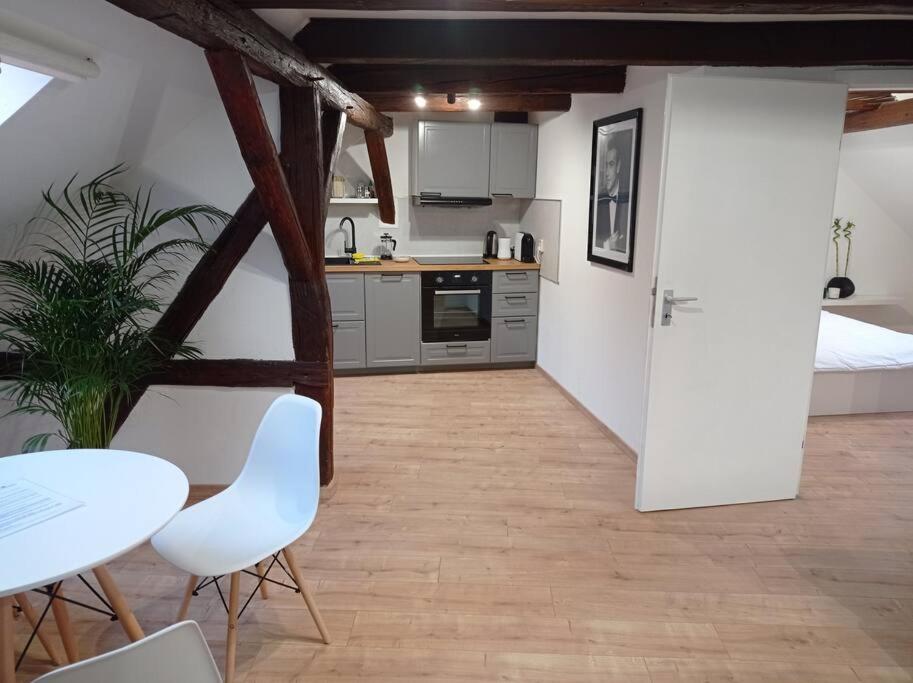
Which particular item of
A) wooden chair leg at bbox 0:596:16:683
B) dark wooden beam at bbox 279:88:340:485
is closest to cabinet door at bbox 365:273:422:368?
dark wooden beam at bbox 279:88:340:485

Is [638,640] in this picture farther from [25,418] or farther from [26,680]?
[25,418]

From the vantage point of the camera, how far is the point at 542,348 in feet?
18.3

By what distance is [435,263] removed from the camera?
5566 millimetres

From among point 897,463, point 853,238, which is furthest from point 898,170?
point 897,463

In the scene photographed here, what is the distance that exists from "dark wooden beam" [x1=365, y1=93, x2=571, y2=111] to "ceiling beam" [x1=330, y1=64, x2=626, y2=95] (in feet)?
2.38

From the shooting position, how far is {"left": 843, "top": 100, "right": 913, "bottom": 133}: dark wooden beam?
4109mm

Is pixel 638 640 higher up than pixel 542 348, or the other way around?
pixel 542 348

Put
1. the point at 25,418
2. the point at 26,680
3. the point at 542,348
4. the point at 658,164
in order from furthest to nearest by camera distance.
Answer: the point at 542,348
the point at 658,164
the point at 25,418
the point at 26,680

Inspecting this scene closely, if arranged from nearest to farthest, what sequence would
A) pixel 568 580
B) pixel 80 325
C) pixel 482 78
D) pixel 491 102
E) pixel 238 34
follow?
pixel 238 34
pixel 80 325
pixel 568 580
pixel 482 78
pixel 491 102

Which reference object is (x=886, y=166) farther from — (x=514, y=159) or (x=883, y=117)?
(x=514, y=159)

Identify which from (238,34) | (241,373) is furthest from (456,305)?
(238,34)

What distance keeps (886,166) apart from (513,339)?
3289 mm

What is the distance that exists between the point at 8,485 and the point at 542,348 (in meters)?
4.30

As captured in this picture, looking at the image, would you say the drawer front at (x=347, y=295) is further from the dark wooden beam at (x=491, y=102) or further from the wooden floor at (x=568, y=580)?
the wooden floor at (x=568, y=580)
